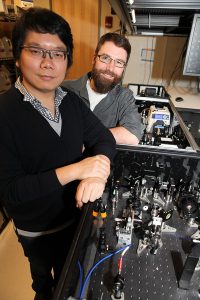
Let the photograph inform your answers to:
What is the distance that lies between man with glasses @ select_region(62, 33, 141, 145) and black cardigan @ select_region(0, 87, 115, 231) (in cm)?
37

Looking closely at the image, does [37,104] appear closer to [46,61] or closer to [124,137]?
[46,61]

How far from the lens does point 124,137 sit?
1251 mm

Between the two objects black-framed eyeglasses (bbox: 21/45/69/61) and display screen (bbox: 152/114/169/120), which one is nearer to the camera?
black-framed eyeglasses (bbox: 21/45/69/61)

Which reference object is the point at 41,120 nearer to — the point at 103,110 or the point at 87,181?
the point at 87,181

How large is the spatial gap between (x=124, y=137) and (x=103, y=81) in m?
0.41

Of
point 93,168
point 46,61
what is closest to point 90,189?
point 93,168

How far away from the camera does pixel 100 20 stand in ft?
12.1

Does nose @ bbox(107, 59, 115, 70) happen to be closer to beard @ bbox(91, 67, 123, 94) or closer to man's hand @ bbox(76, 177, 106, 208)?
beard @ bbox(91, 67, 123, 94)

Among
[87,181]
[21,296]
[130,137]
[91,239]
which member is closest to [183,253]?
[91,239]

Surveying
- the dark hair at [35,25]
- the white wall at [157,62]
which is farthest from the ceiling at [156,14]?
the dark hair at [35,25]

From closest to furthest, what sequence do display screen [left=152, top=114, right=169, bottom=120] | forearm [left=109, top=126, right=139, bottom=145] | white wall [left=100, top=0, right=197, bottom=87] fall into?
forearm [left=109, top=126, right=139, bottom=145] < display screen [left=152, top=114, right=169, bottom=120] < white wall [left=100, top=0, right=197, bottom=87]

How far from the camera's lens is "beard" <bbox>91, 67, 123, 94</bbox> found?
140 centimetres

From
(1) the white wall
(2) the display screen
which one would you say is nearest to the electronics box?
(2) the display screen

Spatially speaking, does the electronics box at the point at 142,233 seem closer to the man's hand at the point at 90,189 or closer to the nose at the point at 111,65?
the man's hand at the point at 90,189
